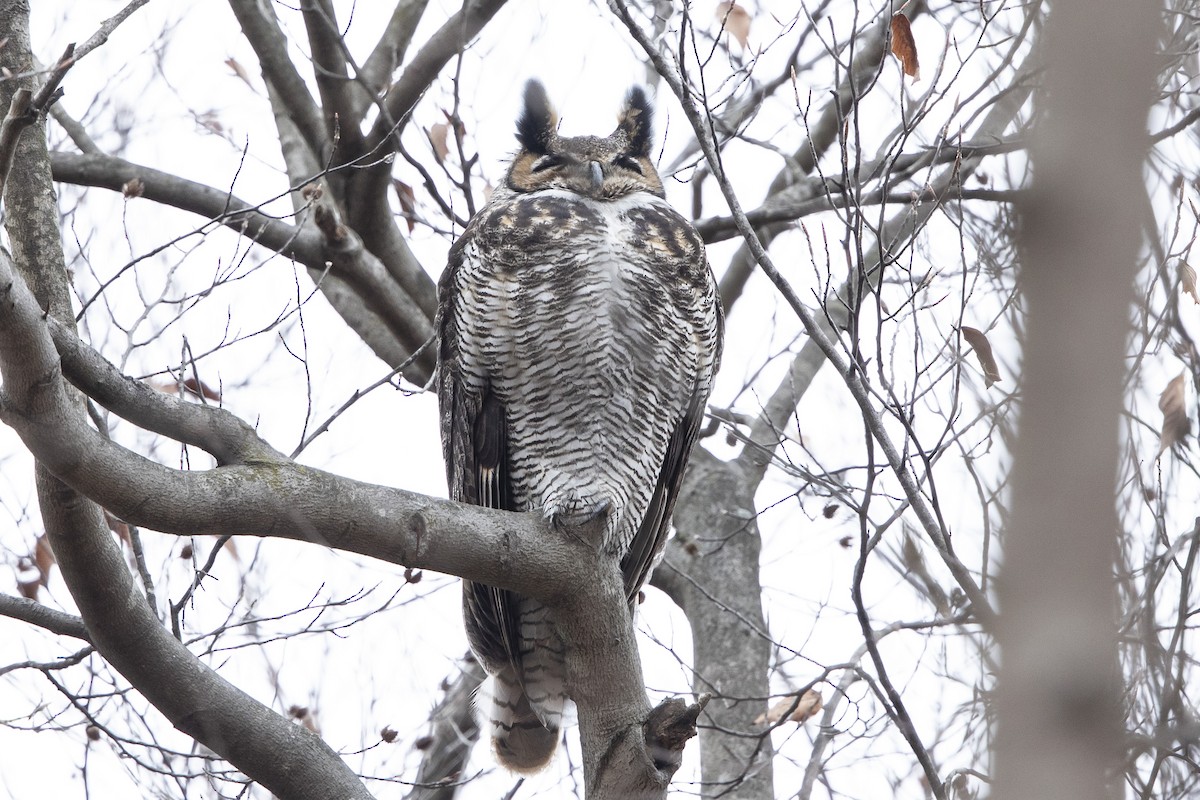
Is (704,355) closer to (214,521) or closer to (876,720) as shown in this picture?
(876,720)

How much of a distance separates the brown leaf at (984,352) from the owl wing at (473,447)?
5.42 feet

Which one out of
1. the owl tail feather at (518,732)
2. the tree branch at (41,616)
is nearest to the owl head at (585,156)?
the owl tail feather at (518,732)

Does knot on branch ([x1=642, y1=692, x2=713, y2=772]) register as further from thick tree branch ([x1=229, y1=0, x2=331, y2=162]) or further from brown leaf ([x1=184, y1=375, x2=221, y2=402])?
thick tree branch ([x1=229, y1=0, x2=331, y2=162])

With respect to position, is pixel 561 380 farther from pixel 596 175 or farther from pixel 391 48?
pixel 391 48

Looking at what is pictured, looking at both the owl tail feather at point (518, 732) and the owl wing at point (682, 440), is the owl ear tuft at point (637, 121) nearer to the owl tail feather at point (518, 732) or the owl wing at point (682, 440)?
the owl wing at point (682, 440)

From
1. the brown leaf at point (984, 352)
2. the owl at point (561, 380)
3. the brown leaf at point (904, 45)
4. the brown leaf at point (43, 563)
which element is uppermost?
the brown leaf at point (904, 45)

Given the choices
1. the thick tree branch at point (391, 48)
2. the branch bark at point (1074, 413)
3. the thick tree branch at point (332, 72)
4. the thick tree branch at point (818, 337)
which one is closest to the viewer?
the branch bark at point (1074, 413)

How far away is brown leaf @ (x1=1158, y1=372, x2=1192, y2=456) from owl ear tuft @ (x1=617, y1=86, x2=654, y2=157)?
8.45 feet

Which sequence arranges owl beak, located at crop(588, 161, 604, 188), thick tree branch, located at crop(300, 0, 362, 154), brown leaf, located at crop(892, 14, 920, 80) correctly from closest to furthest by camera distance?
brown leaf, located at crop(892, 14, 920, 80), owl beak, located at crop(588, 161, 604, 188), thick tree branch, located at crop(300, 0, 362, 154)

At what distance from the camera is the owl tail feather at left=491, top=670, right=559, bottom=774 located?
450 cm

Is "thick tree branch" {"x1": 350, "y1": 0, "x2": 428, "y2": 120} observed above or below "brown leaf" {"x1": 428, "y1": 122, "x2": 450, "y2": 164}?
above

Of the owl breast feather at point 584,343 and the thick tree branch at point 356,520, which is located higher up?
the owl breast feather at point 584,343

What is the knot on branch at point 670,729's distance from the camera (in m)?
3.31

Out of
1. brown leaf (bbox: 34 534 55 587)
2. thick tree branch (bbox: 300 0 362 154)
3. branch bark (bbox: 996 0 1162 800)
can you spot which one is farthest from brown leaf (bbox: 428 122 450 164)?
branch bark (bbox: 996 0 1162 800)
